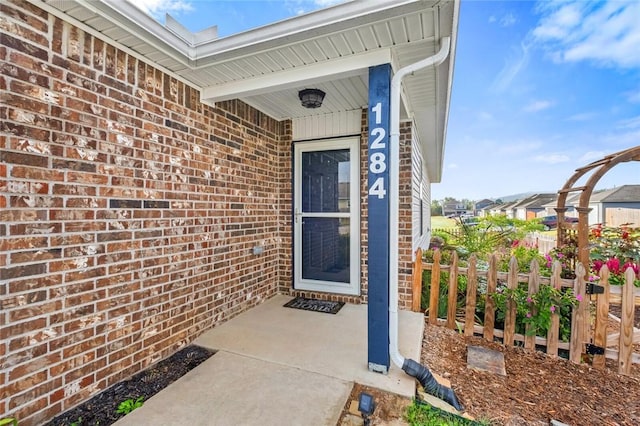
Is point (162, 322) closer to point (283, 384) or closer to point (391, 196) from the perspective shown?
point (283, 384)

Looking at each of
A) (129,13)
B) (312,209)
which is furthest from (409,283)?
(129,13)

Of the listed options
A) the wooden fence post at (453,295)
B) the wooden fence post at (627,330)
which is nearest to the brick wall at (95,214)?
the wooden fence post at (453,295)

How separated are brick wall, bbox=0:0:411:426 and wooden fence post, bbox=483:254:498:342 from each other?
2894 millimetres

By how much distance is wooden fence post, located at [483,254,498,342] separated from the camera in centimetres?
308

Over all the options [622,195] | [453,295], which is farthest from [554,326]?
[622,195]

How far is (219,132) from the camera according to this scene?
3.17m

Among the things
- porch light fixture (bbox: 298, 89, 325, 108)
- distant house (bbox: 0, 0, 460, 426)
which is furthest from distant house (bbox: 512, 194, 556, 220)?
distant house (bbox: 0, 0, 460, 426)

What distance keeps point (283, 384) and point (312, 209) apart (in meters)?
2.42

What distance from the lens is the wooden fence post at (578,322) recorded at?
275cm

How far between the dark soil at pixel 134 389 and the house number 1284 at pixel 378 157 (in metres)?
2.10

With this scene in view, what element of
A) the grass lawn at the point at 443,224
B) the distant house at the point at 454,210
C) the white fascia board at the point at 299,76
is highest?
the white fascia board at the point at 299,76

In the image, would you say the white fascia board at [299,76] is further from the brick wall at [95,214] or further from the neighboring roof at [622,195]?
the neighboring roof at [622,195]

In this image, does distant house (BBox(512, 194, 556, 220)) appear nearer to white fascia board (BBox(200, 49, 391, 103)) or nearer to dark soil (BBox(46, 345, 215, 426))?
white fascia board (BBox(200, 49, 391, 103))

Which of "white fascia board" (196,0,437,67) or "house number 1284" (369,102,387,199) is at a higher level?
"white fascia board" (196,0,437,67)
